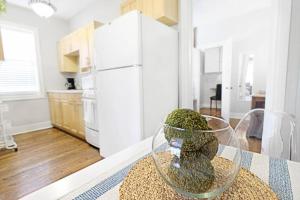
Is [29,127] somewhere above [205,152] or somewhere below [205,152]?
below

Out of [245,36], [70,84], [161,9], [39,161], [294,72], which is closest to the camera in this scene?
[294,72]

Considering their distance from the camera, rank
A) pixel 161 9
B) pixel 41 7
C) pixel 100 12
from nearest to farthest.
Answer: pixel 161 9, pixel 41 7, pixel 100 12

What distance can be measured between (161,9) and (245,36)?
10.4 feet

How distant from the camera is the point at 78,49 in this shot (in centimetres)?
Answer: 311

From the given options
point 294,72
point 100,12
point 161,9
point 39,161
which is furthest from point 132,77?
point 100,12

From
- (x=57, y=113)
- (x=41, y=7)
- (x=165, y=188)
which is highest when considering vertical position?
(x=41, y=7)

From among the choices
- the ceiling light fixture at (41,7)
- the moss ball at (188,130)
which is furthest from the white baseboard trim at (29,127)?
the moss ball at (188,130)

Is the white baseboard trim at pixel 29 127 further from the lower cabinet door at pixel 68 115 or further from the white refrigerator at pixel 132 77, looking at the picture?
the white refrigerator at pixel 132 77

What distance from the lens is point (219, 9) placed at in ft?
11.4

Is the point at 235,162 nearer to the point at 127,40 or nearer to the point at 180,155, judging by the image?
the point at 180,155

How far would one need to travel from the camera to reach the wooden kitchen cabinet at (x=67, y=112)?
2.80 m

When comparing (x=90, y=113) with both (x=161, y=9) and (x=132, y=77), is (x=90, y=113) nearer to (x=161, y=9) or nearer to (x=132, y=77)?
(x=132, y=77)

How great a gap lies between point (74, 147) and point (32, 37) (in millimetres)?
2600

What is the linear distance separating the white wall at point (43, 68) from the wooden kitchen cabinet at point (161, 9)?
2.54 metres
